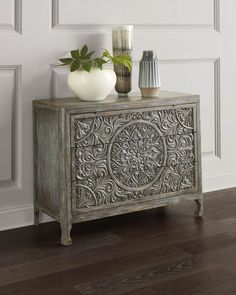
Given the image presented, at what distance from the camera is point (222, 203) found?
293cm

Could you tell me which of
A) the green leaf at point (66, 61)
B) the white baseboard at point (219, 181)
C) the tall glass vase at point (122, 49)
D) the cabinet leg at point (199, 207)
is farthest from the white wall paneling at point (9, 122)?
the white baseboard at point (219, 181)

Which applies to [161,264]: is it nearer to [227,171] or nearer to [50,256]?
[50,256]

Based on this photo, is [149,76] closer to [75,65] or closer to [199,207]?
[75,65]

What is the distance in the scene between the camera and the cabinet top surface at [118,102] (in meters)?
2.33

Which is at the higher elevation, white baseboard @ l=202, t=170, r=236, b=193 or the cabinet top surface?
the cabinet top surface

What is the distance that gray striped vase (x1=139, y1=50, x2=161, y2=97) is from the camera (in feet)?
8.43

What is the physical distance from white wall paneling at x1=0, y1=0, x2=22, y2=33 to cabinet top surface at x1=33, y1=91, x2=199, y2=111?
1.11ft

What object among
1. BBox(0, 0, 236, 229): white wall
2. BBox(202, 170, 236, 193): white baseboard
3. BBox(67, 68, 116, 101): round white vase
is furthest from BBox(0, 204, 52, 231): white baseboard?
BBox(202, 170, 236, 193): white baseboard

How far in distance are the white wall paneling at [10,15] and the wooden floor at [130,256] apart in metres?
0.90

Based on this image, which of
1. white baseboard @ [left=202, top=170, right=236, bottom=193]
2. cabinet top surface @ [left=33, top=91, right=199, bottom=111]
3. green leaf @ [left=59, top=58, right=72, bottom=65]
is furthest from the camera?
white baseboard @ [left=202, top=170, right=236, bottom=193]

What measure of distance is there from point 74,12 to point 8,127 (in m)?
0.62

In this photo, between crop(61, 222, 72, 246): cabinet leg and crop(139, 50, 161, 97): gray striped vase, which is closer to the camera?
crop(61, 222, 72, 246): cabinet leg

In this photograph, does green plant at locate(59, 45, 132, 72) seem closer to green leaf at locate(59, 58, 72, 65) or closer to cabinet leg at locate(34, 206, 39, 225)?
green leaf at locate(59, 58, 72, 65)

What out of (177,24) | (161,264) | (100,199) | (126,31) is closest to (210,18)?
(177,24)
